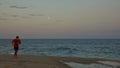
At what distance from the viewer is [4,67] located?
617 inches

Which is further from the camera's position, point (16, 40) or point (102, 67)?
point (16, 40)

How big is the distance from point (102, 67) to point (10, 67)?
19.1ft

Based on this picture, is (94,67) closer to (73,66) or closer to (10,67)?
(73,66)

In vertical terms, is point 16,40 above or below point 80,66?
above

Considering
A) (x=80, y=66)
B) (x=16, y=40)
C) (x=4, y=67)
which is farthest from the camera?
(x=16, y=40)

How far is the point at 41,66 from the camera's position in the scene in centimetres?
1638

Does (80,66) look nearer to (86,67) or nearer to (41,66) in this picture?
(86,67)

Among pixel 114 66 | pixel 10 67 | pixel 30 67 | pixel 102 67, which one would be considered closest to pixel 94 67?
pixel 102 67

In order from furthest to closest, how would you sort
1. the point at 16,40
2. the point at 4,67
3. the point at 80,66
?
the point at 16,40 < the point at 80,66 < the point at 4,67

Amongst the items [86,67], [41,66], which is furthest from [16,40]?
[86,67]

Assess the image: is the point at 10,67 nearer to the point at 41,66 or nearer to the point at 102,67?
the point at 41,66

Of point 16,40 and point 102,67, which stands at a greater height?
point 16,40

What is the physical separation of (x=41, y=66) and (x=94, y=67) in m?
3.41

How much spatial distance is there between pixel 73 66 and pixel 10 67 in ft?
13.2
